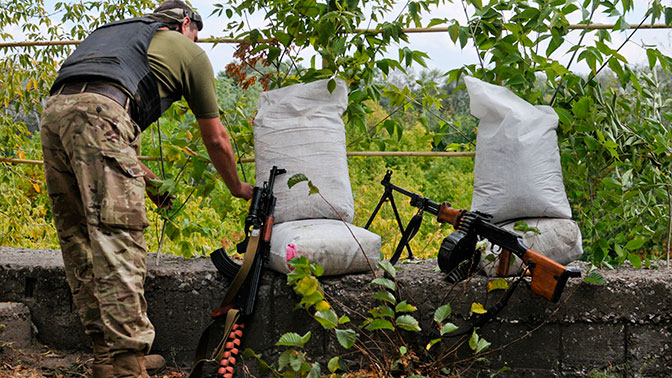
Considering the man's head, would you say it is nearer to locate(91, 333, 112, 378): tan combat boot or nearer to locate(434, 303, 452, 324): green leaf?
locate(91, 333, 112, 378): tan combat boot

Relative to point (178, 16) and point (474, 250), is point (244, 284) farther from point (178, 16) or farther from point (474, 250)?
point (178, 16)

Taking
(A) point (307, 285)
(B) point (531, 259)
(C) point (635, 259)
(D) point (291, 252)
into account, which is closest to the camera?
(A) point (307, 285)

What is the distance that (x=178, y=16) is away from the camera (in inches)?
95.9

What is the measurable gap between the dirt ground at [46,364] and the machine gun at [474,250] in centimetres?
116

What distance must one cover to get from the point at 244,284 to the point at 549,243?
46.5 inches

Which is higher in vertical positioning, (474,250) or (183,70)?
(183,70)

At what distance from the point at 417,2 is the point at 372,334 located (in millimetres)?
1483

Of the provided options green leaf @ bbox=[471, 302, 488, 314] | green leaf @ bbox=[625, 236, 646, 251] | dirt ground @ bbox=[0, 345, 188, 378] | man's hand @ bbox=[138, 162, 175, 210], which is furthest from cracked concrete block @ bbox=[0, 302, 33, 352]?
green leaf @ bbox=[625, 236, 646, 251]

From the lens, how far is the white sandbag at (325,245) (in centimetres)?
235

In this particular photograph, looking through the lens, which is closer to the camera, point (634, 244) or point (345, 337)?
point (345, 337)

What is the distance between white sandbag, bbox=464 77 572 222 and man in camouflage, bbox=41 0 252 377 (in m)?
1.06

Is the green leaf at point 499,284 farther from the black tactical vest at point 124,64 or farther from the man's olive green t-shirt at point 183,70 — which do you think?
the black tactical vest at point 124,64

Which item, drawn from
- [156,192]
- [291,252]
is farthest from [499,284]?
[156,192]

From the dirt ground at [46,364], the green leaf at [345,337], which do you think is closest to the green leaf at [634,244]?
the green leaf at [345,337]
